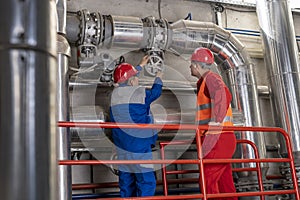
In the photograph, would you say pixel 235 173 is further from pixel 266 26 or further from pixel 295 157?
pixel 266 26

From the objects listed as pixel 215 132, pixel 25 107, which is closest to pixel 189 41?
pixel 215 132

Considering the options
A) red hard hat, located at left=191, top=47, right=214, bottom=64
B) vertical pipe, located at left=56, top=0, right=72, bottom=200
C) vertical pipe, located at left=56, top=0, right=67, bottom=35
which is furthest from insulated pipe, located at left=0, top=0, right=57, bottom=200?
red hard hat, located at left=191, top=47, right=214, bottom=64

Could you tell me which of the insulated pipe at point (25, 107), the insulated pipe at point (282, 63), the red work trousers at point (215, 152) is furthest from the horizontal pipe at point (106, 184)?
the insulated pipe at point (25, 107)

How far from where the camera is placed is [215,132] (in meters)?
3.31

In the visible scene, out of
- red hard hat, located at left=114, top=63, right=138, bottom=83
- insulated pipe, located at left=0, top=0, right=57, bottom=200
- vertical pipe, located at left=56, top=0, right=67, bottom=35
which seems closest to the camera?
insulated pipe, located at left=0, top=0, right=57, bottom=200

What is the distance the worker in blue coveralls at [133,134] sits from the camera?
3436 millimetres

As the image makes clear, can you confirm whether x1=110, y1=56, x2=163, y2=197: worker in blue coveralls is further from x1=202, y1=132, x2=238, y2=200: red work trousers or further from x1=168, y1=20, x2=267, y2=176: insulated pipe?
x1=168, y1=20, x2=267, y2=176: insulated pipe

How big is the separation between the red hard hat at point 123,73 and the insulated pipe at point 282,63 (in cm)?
191

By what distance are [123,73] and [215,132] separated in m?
1.05

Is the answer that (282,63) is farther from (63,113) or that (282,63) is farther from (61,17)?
(63,113)

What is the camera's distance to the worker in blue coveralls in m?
3.44

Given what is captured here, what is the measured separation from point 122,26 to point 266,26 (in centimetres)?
187

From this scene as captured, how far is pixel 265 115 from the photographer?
526cm

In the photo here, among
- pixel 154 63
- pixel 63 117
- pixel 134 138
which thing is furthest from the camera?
pixel 154 63
